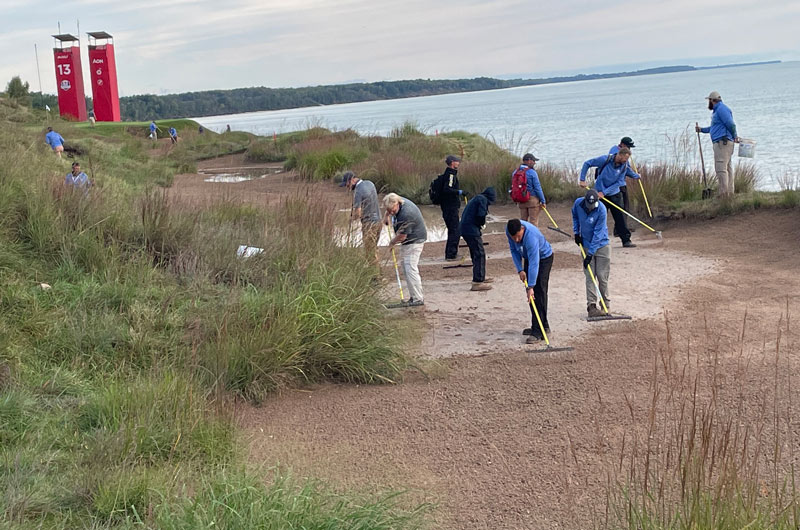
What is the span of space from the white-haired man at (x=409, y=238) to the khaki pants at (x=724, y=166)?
23.7 ft

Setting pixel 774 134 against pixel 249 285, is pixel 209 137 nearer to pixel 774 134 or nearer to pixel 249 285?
pixel 774 134

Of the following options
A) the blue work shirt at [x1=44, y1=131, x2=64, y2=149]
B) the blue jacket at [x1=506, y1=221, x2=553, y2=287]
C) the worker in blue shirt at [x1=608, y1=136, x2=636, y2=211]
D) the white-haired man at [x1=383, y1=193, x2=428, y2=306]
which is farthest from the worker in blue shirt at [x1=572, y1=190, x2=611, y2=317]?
the blue work shirt at [x1=44, y1=131, x2=64, y2=149]

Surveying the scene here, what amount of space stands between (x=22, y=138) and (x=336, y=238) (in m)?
7.32

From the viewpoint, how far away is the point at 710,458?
5.11 metres

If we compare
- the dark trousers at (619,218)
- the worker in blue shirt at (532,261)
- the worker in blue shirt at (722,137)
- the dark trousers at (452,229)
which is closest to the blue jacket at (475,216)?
the dark trousers at (452,229)

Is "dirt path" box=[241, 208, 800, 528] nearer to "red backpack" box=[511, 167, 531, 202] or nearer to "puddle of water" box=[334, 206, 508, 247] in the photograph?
"puddle of water" box=[334, 206, 508, 247]

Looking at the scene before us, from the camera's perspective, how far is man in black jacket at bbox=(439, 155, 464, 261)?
14.3m

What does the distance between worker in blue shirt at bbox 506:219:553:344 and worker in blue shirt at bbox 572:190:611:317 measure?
2.52 ft

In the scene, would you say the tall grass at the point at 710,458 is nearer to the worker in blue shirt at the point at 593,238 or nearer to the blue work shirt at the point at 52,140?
the worker in blue shirt at the point at 593,238

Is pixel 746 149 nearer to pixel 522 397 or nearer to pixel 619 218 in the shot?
pixel 619 218

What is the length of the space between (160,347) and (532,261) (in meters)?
4.05

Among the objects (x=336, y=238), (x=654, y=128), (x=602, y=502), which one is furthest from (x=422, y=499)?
(x=654, y=128)

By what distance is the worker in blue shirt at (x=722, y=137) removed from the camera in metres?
15.2

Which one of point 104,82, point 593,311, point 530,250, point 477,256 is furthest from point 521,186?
point 104,82
